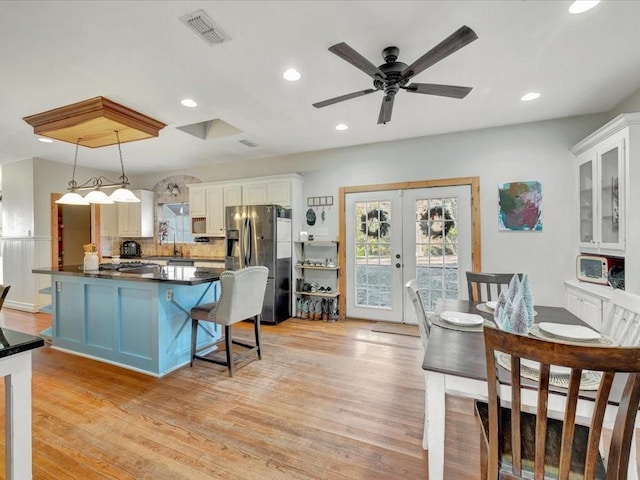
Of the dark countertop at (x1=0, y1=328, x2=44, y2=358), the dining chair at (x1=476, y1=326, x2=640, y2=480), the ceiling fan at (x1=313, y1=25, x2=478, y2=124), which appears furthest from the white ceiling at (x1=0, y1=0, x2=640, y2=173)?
the dining chair at (x1=476, y1=326, x2=640, y2=480)

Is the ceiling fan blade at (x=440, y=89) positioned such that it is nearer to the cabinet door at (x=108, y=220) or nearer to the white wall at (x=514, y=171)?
the white wall at (x=514, y=171)

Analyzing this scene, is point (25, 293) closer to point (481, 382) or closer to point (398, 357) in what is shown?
point (398, 357)

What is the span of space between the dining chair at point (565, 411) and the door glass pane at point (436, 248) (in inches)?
123

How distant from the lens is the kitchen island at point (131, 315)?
2.86 meters

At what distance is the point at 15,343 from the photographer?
1240 millimetres

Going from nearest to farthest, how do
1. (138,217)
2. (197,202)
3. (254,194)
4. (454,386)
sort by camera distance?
1. (454,386)
2. (254,194)
3. (197,202)
4. (138,217)

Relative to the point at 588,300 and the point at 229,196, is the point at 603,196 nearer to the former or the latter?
the point at 588,300

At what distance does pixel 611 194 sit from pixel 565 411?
9.76ft

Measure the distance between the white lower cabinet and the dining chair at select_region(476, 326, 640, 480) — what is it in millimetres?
2223

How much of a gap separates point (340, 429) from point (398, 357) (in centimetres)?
141

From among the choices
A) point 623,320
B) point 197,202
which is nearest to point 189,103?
point 197,202

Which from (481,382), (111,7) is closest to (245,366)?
(481,382)

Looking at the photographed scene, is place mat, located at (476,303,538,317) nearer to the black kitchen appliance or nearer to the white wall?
the white wall

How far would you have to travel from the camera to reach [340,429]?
211 cm
